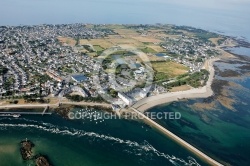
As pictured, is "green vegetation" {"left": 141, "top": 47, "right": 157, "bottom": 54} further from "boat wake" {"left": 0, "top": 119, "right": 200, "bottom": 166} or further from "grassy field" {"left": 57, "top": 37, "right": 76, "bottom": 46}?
"boat wake" {"left": 0, "top": 119, "right": 200, "bottom": 166}

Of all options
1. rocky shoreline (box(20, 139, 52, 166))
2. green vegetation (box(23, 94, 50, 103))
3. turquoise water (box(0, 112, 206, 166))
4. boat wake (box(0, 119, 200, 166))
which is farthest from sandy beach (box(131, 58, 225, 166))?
rocky shoreline (box(20, 139, 52, 166))

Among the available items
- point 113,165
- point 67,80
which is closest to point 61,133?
point 113,165

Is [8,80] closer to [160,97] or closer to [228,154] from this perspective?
[160,97]

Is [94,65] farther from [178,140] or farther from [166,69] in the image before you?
[178,140]

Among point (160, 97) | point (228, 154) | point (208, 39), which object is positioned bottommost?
point (228, 154)

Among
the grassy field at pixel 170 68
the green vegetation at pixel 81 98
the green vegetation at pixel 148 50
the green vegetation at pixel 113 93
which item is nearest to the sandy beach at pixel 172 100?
the green vegetation at pixel 113 93

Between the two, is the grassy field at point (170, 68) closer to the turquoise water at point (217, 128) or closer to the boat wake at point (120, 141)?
the turquoise water at point (217, 128)

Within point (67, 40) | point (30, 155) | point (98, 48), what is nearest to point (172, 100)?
point (30, 155)

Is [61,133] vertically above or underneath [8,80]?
underneath
